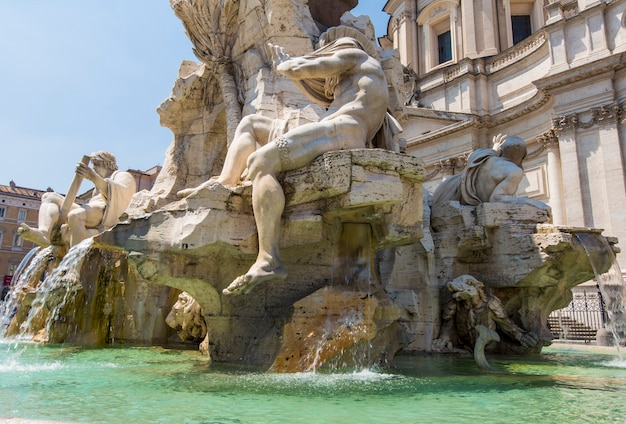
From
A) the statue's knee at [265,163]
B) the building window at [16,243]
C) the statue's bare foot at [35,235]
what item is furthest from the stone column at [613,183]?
the building window at [16,243]

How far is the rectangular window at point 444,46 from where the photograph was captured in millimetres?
37719

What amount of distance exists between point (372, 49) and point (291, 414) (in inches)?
249

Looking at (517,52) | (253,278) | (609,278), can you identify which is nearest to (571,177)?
(517,52)

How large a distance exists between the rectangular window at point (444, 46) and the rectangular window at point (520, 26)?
4.44m

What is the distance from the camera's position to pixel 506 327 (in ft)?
25.8

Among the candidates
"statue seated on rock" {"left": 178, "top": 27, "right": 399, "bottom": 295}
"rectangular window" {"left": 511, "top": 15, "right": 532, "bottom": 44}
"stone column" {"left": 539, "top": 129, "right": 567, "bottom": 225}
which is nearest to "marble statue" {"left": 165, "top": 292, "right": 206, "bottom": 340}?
"statue seated on rock" {"left": 178, "top": 27, "right": 399, "bottom": 295}

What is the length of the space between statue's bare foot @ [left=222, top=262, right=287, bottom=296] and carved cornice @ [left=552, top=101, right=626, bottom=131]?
22375 millimetres

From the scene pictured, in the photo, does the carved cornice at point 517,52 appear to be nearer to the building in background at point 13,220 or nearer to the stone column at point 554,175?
the stone column at point 554,175

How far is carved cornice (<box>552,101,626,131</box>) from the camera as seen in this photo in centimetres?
2219

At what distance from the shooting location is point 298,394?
154 inches

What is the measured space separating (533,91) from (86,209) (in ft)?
85.2

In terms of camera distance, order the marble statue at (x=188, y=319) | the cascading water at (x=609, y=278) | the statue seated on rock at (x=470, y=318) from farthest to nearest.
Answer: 1. the statue seated on rock at (x=470, y=318)
2. the marble statue at (x=188, y=319)
3. the cascading water at (x=609, y=278)

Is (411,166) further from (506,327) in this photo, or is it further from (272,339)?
(506,327)

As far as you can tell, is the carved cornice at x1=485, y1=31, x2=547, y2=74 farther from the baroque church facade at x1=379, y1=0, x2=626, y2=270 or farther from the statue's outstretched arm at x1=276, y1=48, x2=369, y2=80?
the statue's outstretched arm at x1=276, y1=48, x2=369, y2=80
